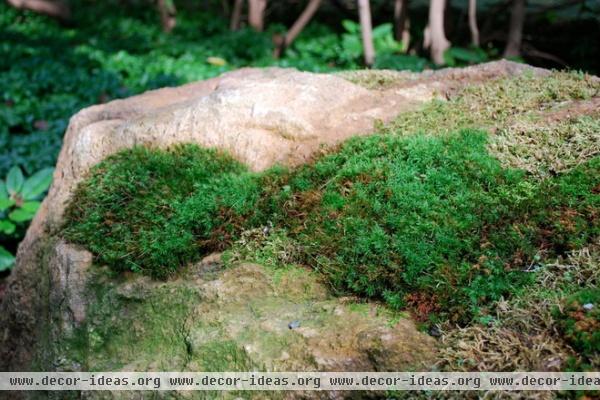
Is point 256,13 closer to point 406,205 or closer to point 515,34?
point 515,34

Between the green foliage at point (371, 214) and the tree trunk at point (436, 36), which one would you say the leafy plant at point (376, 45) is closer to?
the tree trunk at point (436, 36)

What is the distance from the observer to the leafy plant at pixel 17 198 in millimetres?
4621

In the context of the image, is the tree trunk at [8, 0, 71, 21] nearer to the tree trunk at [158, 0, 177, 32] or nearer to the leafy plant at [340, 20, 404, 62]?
the tree trunk at [158, 0, 177, 32]

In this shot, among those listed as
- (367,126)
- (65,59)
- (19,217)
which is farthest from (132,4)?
(367,126)

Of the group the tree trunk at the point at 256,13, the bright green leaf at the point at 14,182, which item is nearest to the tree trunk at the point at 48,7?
the tree trunk at the point at 256,13

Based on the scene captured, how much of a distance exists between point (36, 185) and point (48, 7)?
688 cm

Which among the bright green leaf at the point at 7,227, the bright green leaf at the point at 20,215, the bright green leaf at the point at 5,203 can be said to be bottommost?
the bright green leaf at the point at 7,227

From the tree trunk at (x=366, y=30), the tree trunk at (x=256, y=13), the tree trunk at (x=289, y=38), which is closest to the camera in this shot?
the tree trunk at (x=366, y=30)

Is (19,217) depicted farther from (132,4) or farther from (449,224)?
(132,4)

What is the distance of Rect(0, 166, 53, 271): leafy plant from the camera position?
182 inches

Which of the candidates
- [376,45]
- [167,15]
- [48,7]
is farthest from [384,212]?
[48,7]

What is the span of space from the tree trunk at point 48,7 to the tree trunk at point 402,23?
20.1ft

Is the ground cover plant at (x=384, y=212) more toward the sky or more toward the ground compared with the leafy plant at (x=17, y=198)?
more toward the sky

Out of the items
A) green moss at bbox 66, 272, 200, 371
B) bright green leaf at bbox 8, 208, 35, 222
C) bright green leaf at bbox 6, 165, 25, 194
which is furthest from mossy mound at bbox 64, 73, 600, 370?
bright green leaf at bbox 6, 165, 25, 194
